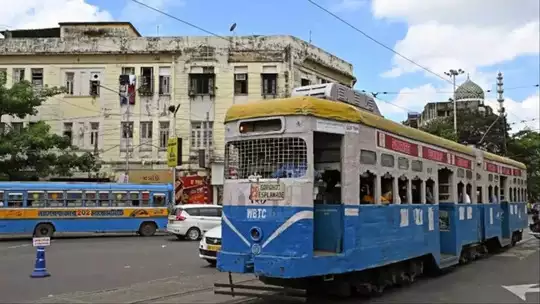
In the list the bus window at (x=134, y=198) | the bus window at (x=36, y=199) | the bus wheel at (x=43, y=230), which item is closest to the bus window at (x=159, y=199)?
the bus window at (x=134, y=198)

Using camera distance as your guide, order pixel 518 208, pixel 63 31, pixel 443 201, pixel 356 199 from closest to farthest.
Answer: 1. pixel 356 199
2. pixel 443 201
3. pixel 518 208
4. pixel 63 31

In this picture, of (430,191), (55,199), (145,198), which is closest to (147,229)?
(145,198)

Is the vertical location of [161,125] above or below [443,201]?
above

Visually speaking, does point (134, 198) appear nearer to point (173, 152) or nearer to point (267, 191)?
point (173, 152)

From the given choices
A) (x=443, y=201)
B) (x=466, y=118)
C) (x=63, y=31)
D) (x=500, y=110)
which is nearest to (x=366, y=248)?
(x=443, y=201)

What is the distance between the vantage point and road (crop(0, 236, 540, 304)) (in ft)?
32.2

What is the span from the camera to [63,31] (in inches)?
1356

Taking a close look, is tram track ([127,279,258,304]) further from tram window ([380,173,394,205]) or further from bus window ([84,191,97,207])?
bus window ([84,191,97,207])

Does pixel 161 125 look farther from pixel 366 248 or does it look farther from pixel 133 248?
pixel 366 248

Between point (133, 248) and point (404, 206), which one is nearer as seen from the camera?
point (404, 206)

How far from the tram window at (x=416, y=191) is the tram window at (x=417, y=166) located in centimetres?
19

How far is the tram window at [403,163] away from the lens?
1011 cm

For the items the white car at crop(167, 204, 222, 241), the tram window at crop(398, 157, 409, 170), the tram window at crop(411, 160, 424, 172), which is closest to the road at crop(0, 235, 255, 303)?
the white car at crop(167, 204, 222, 241)

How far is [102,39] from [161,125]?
6.12 metres
